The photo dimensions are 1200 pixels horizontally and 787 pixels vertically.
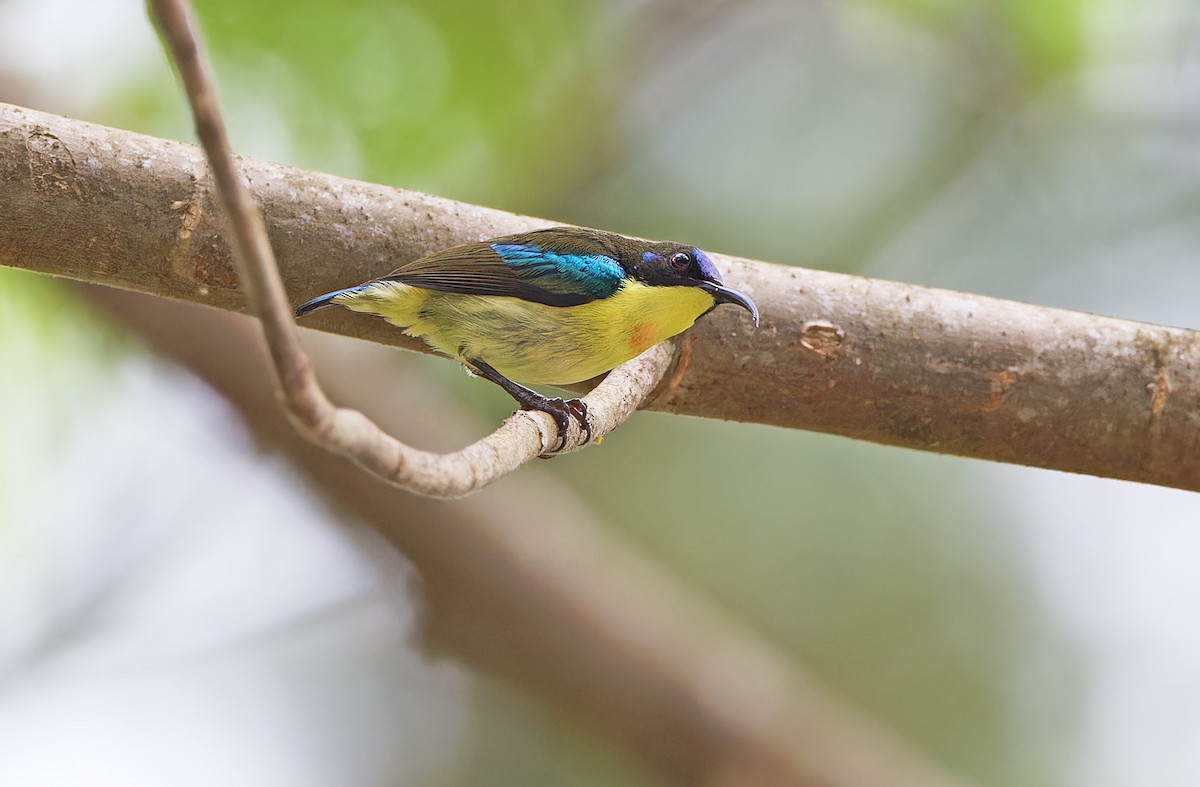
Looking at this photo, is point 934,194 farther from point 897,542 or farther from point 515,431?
point 515,431

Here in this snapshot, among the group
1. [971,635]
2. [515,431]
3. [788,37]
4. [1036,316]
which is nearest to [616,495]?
[971,635]

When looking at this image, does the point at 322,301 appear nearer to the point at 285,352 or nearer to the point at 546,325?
the point at 546,325

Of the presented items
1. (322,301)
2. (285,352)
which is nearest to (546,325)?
(322,301)

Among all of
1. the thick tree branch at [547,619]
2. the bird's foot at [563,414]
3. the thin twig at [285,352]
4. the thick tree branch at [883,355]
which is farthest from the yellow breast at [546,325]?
the thick tree branch at [547,619]

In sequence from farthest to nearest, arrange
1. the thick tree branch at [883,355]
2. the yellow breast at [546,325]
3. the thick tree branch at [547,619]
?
the thick tree branch at [547,619] < the thick tree branch at [883,355] < the yellow breast at [546,325]

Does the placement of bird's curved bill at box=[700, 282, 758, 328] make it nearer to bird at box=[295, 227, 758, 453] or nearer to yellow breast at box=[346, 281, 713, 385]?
bird at box=[295, 227, 758, 453]

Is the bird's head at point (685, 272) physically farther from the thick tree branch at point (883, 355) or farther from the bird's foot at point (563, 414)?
the bird's foot at point (563, 414)
